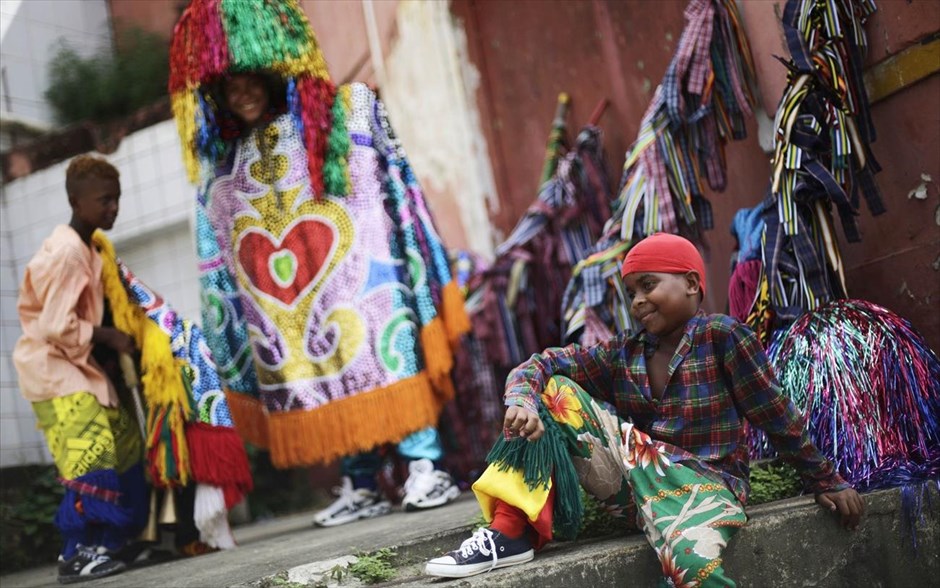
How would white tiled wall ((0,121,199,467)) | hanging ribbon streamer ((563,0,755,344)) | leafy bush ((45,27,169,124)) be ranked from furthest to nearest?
white tiled wall ((0,121,199,467)) < leafy bush ((45,27,169,124)) < hanging ribbon streamer ((563,0,755,344))

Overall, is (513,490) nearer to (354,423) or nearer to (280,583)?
(280,583)

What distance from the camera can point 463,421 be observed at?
479 centimetres

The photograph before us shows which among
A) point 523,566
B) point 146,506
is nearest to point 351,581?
point 523,566

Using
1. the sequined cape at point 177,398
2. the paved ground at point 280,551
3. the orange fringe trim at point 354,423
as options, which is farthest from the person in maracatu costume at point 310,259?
the sequined cape at point 177,398

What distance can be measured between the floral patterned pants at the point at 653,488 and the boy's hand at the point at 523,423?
13 cm

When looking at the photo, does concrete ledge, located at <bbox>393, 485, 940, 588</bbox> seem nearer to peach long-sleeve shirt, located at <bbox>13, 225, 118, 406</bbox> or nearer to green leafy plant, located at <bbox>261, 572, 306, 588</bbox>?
green leafy plant, located at <bbox>261, 572, 306, 588</bbox>

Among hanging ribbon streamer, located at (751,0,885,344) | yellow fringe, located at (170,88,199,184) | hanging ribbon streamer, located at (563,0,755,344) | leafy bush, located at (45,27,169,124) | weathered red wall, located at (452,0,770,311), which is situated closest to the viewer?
hanging ribbon streamer, located at (751,0,885,344)

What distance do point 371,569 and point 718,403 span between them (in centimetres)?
94

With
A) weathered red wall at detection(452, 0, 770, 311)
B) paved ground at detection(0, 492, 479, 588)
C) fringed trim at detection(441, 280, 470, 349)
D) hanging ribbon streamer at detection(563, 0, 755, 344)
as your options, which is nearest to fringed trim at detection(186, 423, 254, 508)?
paved ground at detection(0, 492, 479, 588)

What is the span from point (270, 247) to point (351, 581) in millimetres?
1878

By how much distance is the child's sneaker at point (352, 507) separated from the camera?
4051 mm

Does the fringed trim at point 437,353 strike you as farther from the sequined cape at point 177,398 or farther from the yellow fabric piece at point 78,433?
the yellow fabric piece at point 78,433

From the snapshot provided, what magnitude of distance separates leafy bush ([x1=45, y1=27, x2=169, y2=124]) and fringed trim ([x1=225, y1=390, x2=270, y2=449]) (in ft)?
5.51

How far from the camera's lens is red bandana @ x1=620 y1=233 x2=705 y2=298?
8.56ft
